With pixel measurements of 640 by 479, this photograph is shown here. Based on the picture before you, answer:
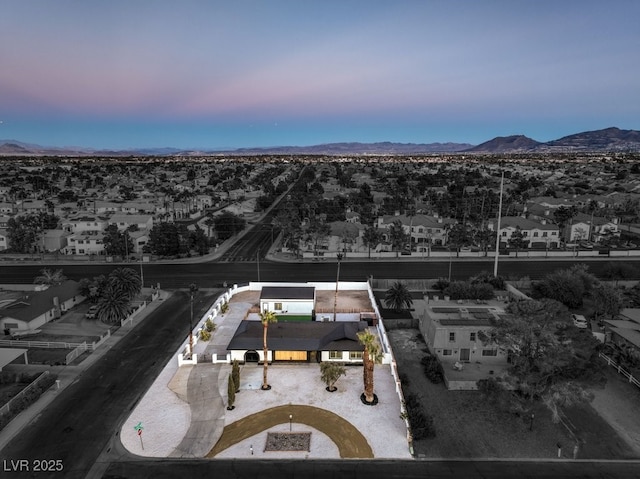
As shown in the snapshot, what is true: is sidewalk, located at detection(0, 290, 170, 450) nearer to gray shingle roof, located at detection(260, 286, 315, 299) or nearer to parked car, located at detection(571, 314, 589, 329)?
gray shingle roof, located at detection(260, 286, 315, 299)

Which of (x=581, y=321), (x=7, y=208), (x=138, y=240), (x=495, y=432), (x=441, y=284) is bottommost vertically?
(x=495, y=432)

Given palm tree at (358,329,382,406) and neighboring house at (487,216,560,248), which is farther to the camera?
neighboring house at (487,216,560,248)

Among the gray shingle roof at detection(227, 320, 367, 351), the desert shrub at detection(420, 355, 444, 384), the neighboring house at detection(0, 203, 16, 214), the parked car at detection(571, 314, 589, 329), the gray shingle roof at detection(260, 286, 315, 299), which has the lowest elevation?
the desert shrub at detection(420, 355, 444, 384)

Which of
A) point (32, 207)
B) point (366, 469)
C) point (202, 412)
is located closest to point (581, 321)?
point (366, 469)

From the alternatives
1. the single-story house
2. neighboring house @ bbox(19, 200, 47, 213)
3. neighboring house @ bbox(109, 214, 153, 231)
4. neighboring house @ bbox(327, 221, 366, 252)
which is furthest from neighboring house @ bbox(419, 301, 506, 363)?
neighboring house @ bbox(19, 200, 47, 213)

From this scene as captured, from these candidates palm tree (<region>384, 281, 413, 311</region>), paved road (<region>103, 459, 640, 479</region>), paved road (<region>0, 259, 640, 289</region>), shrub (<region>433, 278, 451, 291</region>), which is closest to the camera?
paved road (<region>103, 459, 640, 479</region>)

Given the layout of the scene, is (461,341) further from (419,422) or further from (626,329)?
(626,329)
